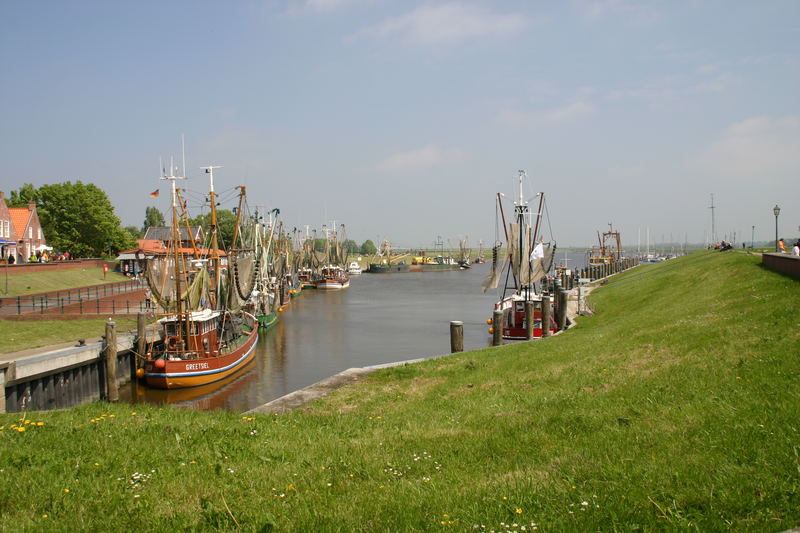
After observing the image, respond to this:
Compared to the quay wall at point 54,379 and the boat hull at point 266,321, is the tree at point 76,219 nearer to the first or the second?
the boat hull at point 266,321

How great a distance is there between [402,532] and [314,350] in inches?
1377

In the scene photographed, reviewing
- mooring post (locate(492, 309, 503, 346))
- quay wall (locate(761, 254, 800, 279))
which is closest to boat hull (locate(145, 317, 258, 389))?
mooring post (locate(492, 309, 503, 346))

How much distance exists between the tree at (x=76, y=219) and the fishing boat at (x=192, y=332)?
2009 inches

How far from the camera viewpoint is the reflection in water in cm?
2867

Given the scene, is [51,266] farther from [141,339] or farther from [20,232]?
[141,339]

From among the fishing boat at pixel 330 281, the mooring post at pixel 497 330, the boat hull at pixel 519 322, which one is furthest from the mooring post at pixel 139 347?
the fishing boat at pixel 330 281

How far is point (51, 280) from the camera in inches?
2178

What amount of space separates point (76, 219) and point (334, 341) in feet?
178

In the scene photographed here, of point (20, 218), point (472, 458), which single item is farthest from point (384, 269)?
point (472, 458)

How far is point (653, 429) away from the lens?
9039 millimetres

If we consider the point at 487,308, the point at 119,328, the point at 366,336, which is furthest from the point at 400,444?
the point at 487,308

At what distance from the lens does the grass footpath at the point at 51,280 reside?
48.8 meters

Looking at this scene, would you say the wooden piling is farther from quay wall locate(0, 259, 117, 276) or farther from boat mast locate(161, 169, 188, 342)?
quay wall locate(0, 259, 117, 276)

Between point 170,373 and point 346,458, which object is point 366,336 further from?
point 346,458
